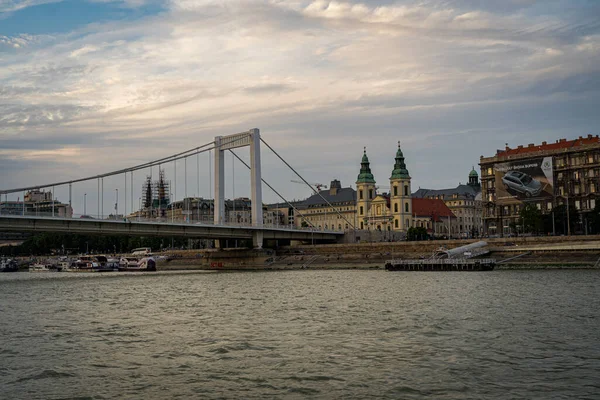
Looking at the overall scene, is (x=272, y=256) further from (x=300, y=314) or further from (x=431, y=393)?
(x=431, y=393)

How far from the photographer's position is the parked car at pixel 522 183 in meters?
109

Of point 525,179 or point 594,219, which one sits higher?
point 525,179

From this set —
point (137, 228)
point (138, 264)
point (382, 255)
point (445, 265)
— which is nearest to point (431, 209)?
point (138, 264)

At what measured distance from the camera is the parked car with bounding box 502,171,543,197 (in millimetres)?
109000

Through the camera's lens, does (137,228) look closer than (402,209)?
Yes

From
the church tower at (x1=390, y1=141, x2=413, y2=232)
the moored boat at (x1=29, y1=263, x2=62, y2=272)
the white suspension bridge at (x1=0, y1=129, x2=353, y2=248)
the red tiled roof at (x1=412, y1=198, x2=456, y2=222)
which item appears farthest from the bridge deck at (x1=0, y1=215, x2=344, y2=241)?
the red tiled roof at (x1=412, y1=198, x2=456, y2=222)

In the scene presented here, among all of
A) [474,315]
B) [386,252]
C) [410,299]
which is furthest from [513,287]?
[386,252]

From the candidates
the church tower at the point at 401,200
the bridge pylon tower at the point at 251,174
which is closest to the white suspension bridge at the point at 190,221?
the bridge pylon tower at the point at 251,174

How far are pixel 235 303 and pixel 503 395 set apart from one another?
2570 centimetres

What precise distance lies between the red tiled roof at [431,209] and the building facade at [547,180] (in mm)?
59806

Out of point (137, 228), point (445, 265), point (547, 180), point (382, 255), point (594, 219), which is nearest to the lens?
point (445, 265)

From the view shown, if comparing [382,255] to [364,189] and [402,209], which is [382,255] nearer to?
[402,209]

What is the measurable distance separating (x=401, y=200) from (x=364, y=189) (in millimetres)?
14936

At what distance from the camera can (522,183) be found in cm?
11044
